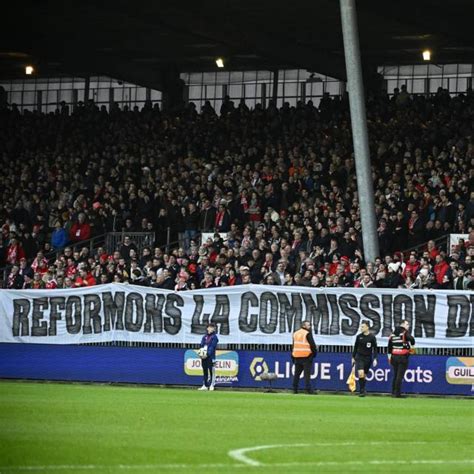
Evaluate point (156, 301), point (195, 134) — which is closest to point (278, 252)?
point (156, 301)

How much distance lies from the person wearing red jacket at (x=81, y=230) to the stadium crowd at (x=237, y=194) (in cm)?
5

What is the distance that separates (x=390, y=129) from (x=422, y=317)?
44.3ft

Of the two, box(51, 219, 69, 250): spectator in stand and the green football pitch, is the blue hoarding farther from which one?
box(51, 219, 69, 250): spectator in stand

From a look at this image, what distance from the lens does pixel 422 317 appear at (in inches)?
1238

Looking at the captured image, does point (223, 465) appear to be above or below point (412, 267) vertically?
below

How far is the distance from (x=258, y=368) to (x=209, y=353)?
4.53 ft

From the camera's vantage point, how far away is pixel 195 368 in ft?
111

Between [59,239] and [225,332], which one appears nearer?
[225,332]

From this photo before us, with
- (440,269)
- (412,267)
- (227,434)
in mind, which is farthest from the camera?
(412,267)

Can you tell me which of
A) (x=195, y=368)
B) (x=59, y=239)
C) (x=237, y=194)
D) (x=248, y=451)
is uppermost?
(x=237, y=194)

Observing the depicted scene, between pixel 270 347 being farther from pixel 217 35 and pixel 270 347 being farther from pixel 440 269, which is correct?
pixel 217 35

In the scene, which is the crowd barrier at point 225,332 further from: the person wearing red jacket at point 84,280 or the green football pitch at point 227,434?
the green football pitch at point 227,434

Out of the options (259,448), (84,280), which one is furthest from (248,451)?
(84,280)

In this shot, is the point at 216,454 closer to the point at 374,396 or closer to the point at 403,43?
the point at 374,396
